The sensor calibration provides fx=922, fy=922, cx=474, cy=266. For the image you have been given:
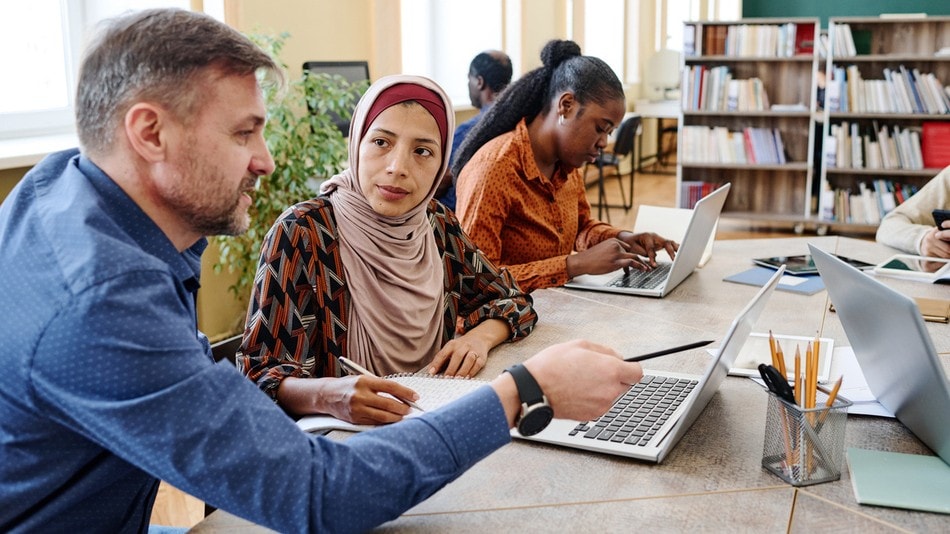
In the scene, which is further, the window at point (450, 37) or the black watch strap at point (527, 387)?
the window at point (450, 37)

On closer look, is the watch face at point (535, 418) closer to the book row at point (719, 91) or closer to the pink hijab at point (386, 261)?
the pink hijab at point (386, 261)

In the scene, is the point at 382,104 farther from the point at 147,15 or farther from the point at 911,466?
the point at 911,466

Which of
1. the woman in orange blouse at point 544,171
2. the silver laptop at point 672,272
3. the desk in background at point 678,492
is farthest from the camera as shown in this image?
the woman in orange blouse at point 544,171

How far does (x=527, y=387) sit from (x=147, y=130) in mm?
522

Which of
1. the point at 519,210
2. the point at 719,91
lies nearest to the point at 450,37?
the point at 719,91

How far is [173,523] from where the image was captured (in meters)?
2.52

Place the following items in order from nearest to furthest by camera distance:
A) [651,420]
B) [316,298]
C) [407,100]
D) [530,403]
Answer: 1. [530,403]
2. [651,420]
3. [316,298]
4. [407,100]

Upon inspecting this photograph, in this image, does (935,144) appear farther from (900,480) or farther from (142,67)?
(142,67)

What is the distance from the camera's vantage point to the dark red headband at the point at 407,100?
179 cm

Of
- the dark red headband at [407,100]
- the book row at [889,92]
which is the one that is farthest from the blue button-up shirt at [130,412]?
the book row at [889,92]

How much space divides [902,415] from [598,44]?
9.17m

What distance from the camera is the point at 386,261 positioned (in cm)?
180

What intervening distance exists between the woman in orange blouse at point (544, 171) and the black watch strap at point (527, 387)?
A: 4.12 feet

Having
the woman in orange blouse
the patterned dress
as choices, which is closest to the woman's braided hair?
the woman in orange blouse
